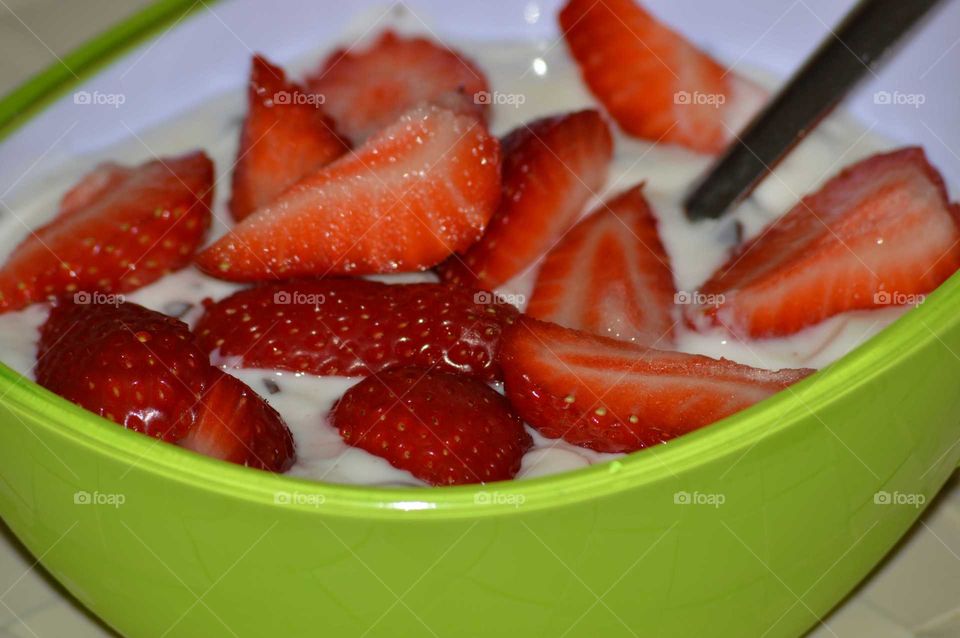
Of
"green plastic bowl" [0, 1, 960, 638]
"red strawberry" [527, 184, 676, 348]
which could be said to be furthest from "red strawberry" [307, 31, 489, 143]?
"green plastic bowl" [0, 1, 960, 638]

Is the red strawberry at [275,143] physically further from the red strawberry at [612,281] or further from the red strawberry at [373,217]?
the red strawberry at [612,281]

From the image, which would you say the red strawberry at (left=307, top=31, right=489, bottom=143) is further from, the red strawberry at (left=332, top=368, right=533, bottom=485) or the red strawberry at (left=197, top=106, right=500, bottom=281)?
the red strawberry at (left=332, top=368, right=533, bottom=485)

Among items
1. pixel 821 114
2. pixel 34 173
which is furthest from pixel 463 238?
pixel 34 173

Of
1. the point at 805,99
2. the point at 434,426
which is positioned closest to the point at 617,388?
the point at 434,426

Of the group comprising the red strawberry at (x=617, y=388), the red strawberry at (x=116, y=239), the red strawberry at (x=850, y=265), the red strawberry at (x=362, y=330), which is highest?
the red strawberry at (x=850, y=265)

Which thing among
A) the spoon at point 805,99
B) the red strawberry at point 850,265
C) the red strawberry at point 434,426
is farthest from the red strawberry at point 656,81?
the red strawberry at point 434,426
